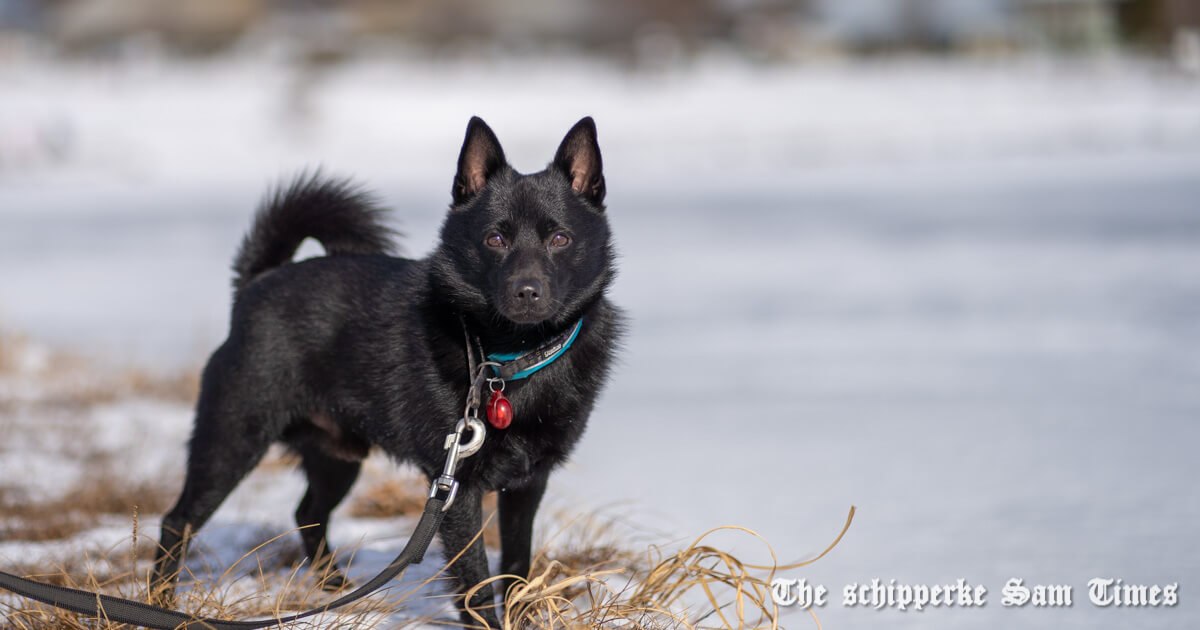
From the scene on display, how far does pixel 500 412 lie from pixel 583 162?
24.6 inches

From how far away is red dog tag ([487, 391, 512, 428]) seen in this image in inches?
83.4

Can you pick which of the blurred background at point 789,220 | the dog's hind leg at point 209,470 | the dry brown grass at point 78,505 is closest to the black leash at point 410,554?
the dog's hind leg at point 209,470

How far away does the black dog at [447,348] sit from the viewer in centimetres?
221

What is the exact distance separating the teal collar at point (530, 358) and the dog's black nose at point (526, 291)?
0.58 ft

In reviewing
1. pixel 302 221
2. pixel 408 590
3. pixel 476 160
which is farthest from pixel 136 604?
pixel 302 221

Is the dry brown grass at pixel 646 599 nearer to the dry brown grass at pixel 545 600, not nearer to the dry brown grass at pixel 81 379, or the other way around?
the dry brown grass at pixel 545 600

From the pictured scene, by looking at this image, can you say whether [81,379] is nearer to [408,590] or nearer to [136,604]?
[408,590]

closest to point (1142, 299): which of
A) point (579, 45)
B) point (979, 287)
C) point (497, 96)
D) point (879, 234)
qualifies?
point (979, 287)

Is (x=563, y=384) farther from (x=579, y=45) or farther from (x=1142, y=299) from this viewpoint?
(x=579, y=45)

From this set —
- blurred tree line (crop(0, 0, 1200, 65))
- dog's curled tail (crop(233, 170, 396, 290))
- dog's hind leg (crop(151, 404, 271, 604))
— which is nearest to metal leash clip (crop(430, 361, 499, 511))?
dog's hind leg (crop(151, 404, 271, 604))

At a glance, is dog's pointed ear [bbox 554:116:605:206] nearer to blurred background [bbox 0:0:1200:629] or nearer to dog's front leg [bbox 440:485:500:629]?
dog's front leg [bbox 440:485:500:629]

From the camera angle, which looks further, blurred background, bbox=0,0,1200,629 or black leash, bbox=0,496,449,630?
blurred background, bbox=0,0,1200,629

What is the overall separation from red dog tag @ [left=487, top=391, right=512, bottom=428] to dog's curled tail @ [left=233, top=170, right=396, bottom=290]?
91 cm

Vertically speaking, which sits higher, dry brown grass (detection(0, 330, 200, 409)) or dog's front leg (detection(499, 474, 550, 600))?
Result: dry brown grass (detection(0, 330, 200, 409))
